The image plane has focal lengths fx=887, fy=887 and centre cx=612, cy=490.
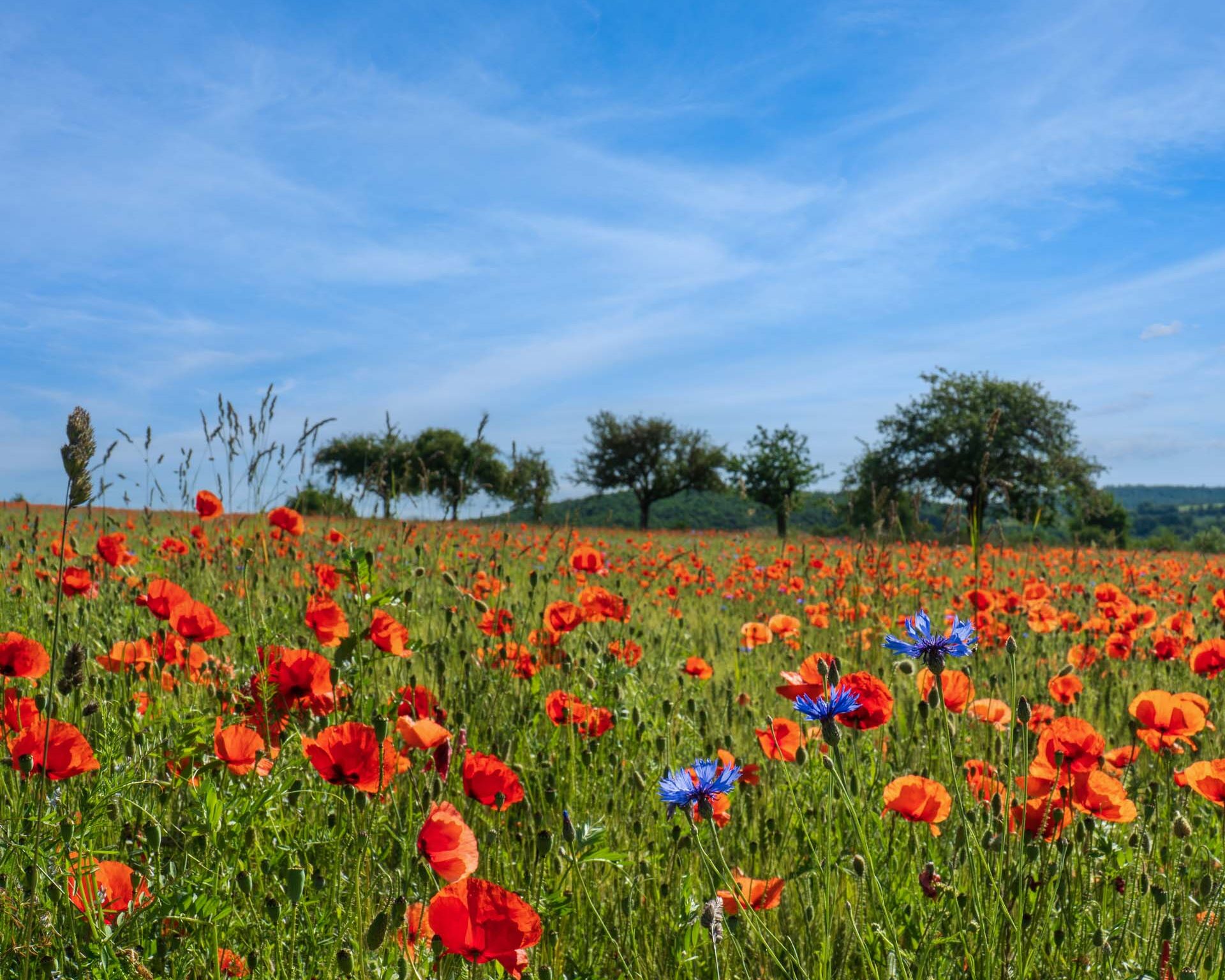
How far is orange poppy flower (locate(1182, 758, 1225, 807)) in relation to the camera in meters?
1.75

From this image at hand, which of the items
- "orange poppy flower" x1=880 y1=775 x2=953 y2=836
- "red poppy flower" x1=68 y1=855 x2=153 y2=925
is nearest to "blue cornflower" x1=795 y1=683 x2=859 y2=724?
"orange poppy flower" x1=880 y1=775 x2=953 y2=836

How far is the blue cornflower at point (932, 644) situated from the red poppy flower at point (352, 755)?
2.94ft

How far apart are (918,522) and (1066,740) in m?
2.90

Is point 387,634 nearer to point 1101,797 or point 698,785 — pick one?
point 698,785

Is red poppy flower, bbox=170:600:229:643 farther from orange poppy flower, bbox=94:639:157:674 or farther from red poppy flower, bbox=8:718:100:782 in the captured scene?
red poppy flower, bbox=8:718:100:782

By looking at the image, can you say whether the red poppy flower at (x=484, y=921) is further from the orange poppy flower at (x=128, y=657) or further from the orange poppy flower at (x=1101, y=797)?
the orange poppy flower at (x=128, y=657)

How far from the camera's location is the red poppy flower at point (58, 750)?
1.62 m

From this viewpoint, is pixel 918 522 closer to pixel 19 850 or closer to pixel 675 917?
pixel 675 917

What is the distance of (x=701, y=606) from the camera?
6.05 m

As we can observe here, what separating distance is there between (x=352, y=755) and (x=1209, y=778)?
169 cm

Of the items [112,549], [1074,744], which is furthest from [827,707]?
[112,549]

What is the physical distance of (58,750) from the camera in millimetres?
1621

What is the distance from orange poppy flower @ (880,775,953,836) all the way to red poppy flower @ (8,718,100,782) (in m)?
1.51

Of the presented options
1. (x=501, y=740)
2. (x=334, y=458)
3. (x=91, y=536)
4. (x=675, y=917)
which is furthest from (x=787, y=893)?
(x=334, y=458)
